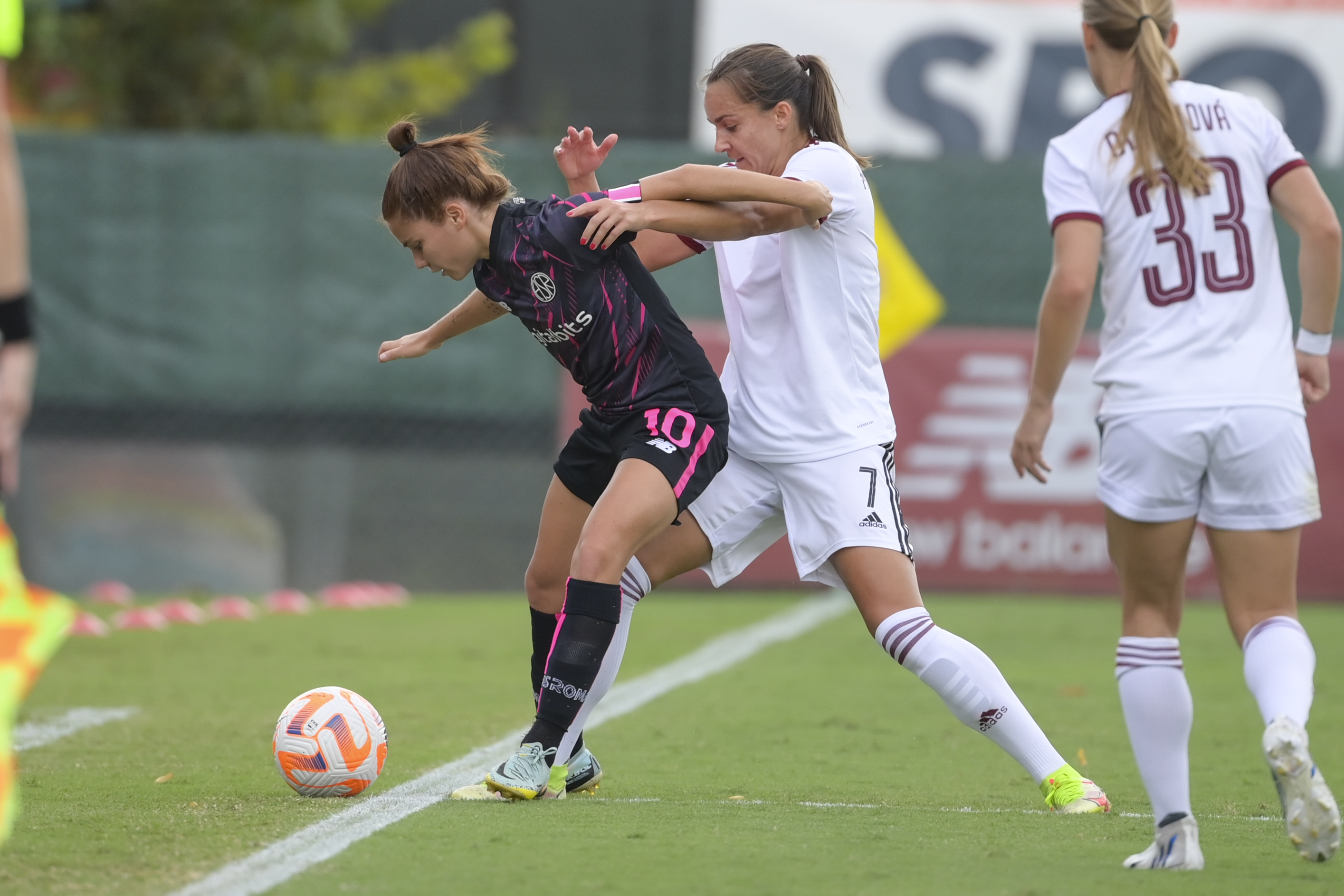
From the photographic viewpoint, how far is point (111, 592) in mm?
10453

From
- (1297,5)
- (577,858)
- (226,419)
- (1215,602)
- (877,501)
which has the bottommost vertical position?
(1215,602)

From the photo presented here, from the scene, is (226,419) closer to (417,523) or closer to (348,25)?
(417,523)

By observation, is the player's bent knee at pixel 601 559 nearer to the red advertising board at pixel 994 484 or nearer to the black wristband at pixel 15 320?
the black wristband at pixel 15 320

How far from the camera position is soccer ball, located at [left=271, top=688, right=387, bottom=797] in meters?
4.33

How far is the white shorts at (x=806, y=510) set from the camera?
423 cm

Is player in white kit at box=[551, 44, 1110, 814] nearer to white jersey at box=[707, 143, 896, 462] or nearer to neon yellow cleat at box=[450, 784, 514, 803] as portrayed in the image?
white jersey at box=[707, 143, 896, 462]

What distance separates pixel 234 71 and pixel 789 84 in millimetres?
8895

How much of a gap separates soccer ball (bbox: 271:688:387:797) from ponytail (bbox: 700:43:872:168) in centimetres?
193

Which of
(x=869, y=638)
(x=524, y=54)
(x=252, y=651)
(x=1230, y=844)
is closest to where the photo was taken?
(x=1230, y=844)

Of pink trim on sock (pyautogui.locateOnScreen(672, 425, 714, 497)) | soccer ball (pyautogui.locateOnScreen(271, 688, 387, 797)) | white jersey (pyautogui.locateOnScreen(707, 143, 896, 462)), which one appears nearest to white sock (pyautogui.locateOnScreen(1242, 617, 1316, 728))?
white jersey (pyautogui.locateOnScreen(707, 143, 896, 462))


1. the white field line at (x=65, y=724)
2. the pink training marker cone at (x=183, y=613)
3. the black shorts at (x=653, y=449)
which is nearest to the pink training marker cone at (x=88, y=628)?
the pink training marker cone at (x=183, y=613)

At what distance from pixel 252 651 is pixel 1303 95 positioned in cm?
876

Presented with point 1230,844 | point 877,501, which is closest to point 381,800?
point 877,501

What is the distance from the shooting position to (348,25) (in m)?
13.1
